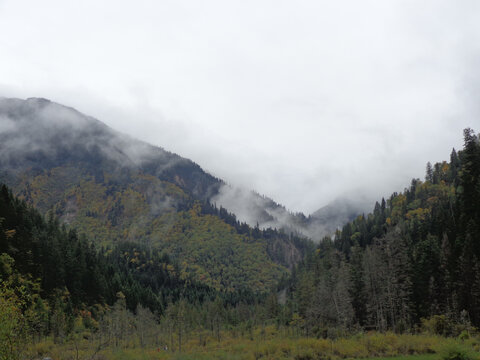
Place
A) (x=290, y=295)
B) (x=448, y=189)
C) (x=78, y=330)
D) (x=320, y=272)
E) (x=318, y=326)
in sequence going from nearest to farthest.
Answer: (x=78, y=330)
(x=318, y=326)
(x=320, y=272)
(x=448, y=189)
(x=290, y=295)

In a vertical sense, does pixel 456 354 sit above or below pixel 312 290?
above

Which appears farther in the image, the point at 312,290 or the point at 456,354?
the point at 312,290

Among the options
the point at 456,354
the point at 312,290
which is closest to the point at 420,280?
the point at 312,290

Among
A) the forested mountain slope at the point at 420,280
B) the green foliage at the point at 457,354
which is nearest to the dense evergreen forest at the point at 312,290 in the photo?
the forested mountain slope at the point at 420,280

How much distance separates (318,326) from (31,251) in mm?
61743

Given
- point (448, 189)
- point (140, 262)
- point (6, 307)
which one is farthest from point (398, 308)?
point (140, 262)

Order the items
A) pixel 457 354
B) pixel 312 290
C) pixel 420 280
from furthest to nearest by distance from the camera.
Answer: pixel 312 290
pixel 420 280
pixel 457 354

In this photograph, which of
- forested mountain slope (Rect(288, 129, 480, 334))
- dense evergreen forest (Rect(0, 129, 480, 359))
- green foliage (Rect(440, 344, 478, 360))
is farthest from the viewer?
forested mountain slope (Rect(288, 129, 480, 334))

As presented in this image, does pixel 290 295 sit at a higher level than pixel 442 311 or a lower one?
lower

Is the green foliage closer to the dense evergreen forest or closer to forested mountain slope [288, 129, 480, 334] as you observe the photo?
the dense evergreen forest

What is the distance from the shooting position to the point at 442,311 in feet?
207

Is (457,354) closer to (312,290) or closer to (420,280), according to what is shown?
(420,280)

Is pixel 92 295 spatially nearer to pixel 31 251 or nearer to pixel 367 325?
pixel 31 251

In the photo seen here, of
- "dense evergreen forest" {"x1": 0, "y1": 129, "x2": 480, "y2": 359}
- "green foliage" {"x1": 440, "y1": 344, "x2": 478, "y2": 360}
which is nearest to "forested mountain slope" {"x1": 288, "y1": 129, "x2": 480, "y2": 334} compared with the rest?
"dense evergreen forest" {"x1": 0, "y1": 129, "x2": 480, "y2": 359}
